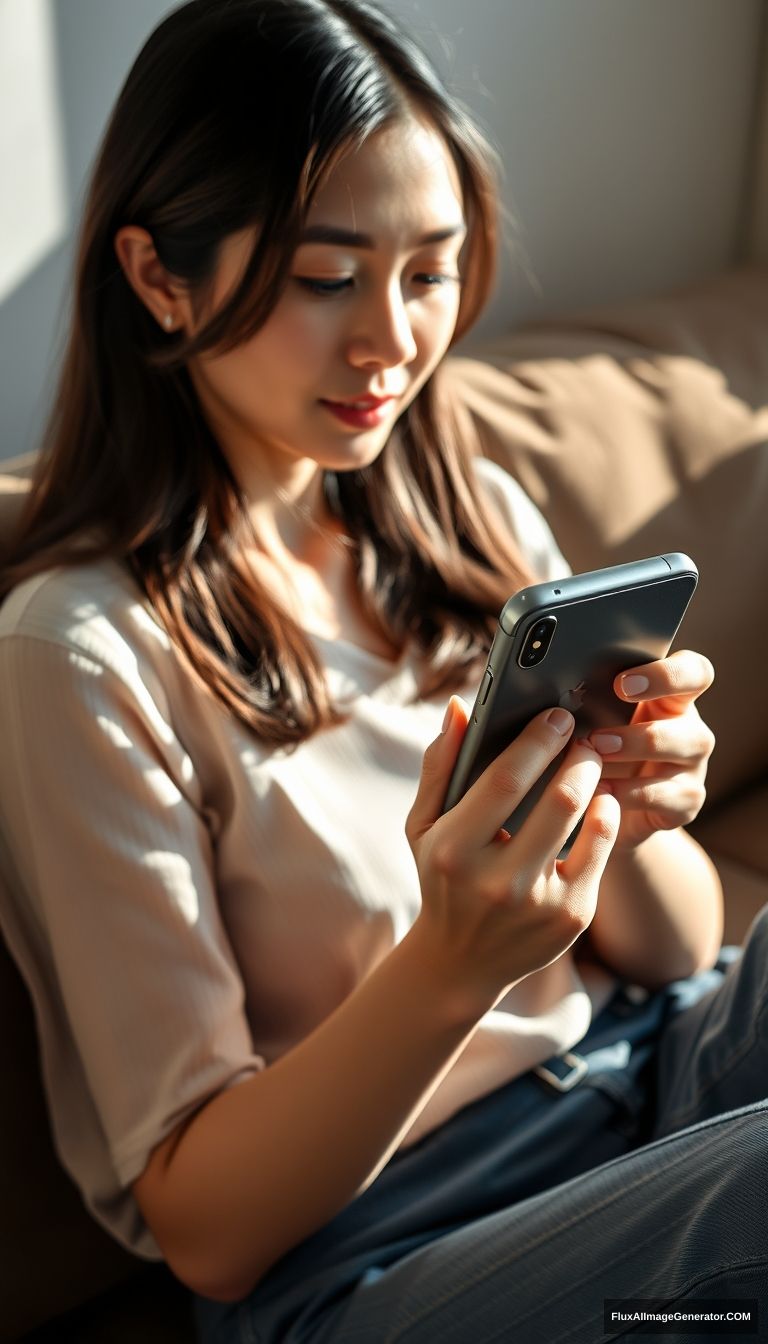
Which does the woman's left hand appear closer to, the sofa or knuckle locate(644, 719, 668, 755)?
knuckle locate(644, 719, 668, 755)

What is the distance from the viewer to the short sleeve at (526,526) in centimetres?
119

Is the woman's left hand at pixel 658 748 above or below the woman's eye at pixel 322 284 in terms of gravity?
below

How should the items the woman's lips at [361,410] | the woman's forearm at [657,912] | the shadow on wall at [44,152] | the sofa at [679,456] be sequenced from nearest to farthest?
the woman's lips at [361,410]
the woman's forearm at [657,912]
the shadow on wall at [44,152]
the sofa at [679,456]

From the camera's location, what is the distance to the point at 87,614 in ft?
2.78

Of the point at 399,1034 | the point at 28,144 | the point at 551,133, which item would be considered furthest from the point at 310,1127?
the point at 551,133

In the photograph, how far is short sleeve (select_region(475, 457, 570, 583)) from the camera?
119 centimetres

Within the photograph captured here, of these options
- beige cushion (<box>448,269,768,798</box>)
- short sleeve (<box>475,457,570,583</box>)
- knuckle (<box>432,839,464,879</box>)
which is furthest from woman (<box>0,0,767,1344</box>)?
beige cushion (<box>448,269,768,798</box>)


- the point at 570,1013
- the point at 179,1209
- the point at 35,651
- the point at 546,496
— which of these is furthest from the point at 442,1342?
the point at 546,496

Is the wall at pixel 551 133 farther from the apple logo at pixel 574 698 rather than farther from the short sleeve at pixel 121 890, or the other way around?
the apple logo at pixel 574 698

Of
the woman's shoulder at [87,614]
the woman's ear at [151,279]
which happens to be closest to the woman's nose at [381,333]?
the woman's ear at [151,279]

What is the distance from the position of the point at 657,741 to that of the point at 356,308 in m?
0.34

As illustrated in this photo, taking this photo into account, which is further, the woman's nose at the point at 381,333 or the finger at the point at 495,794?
the woman's nose at the point at 381,333

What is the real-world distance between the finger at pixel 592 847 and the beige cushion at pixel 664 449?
23.4 inches

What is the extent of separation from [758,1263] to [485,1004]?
195mm
